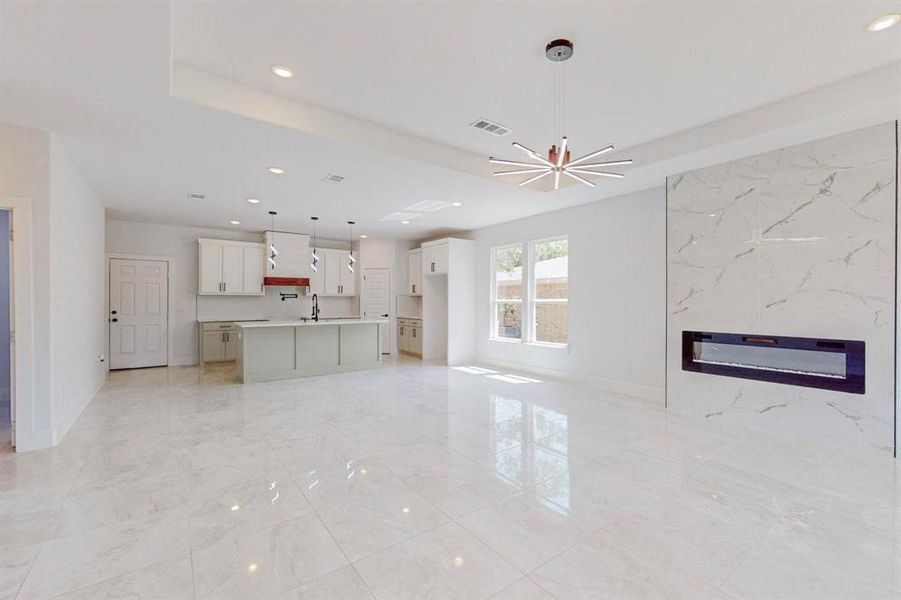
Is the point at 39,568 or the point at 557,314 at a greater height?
the point at 557,314

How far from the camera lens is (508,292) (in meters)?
7.66

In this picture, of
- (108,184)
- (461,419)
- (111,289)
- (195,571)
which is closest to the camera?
(195,571)

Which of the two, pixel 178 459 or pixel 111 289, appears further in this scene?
pixel 111 289

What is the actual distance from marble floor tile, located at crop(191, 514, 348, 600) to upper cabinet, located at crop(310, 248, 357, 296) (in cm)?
715

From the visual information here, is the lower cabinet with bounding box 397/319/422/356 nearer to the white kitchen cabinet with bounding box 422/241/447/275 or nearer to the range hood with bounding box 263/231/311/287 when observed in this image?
the white kitchen cabinet with bounding box 422/241/447/275

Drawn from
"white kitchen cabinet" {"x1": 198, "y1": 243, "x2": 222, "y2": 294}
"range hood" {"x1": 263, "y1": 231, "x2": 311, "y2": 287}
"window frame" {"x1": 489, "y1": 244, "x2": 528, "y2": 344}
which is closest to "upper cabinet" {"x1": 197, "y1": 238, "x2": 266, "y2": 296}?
"white kitchen cabinet" {"x1": 198, "y1": 243, "x2": 222, "y2": 294}

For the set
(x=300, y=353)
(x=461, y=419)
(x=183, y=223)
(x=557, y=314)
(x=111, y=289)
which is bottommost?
(x=461, y=419)

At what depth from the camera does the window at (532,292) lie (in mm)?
6641

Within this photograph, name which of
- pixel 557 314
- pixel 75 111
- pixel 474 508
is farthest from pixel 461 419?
pixel 75 111

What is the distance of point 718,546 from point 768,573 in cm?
23

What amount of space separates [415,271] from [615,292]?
189 inches

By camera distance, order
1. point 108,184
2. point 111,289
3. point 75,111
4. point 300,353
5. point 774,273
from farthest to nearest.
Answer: point 111,289 < point 300,353 < point 108,184 < point 774,273 < point 75,111

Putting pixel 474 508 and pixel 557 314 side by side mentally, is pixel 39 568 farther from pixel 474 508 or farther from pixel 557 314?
pixel 557 314

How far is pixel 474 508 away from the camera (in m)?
2.47
